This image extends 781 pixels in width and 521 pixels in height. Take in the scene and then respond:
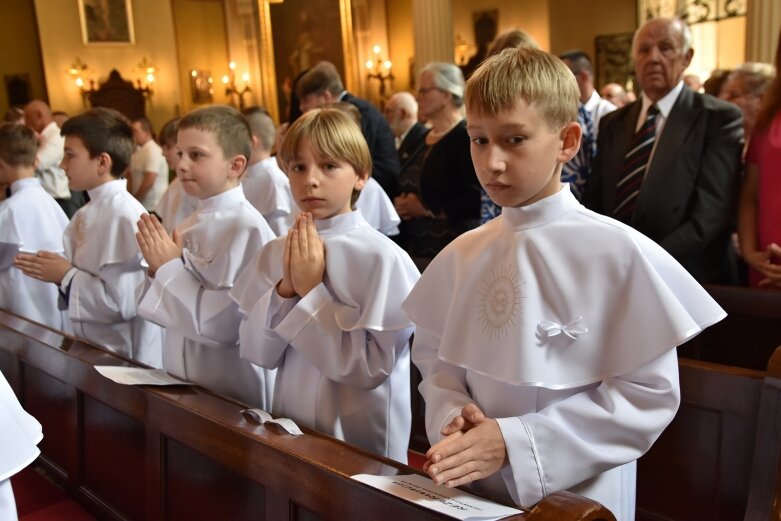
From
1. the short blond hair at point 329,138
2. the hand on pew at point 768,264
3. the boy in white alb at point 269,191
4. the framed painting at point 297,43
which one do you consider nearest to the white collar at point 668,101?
the hand on pew at point 768,264

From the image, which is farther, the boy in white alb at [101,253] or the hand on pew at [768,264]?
the boy in white alb at [101,253]

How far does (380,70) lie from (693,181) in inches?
583

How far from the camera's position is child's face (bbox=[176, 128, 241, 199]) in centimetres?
302

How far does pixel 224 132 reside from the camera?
10.0ft

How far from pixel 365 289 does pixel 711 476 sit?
1157mm

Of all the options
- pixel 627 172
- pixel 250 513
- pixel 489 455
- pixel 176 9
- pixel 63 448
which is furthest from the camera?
pixel 176 9

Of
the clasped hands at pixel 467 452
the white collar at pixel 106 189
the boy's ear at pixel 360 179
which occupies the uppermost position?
the boy's ear at pixel 360 179

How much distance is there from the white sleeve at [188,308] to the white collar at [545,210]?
1.42 metres

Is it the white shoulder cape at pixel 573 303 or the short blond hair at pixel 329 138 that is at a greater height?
the short blond hair at pixel 329 138

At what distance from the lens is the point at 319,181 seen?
7.95ft

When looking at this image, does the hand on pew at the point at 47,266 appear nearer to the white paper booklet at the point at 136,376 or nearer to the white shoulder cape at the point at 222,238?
the white shoulder cape at the point at 222,238

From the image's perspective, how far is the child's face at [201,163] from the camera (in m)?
3.02

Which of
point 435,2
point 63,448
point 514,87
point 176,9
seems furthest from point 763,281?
point 176,9

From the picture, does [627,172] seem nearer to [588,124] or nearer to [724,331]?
[588,124]
